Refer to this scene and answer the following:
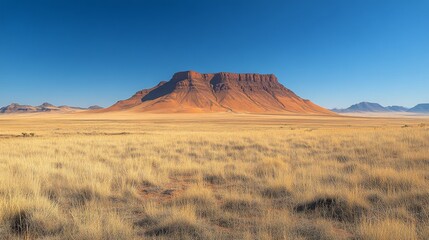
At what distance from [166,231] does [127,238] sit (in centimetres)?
60

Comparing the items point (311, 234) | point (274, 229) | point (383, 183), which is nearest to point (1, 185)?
point (274, 229)

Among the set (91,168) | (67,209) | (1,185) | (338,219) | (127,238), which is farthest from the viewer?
(91,168)

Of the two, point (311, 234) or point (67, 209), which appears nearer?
point (311, 234)

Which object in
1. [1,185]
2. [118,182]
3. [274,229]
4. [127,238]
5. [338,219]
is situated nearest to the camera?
[127,238]

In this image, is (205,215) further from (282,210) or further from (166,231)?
(282,210)

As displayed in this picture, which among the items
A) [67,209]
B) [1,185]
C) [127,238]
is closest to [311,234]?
[127,238]

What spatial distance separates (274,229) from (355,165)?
20.0ft

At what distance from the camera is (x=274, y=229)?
408 cm

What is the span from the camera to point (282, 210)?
508cm

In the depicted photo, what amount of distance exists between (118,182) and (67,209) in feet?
6.65

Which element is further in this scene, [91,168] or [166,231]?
[91,168]

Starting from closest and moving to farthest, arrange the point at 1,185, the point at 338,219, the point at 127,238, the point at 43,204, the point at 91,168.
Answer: the point at 127,238, the point at 338,219, the point at 43,204, the point at 1,185, the point at 91,168

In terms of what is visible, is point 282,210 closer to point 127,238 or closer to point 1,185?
point 127,238

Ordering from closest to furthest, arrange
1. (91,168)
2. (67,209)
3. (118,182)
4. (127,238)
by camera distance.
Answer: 1. (127,238)
2. (67,209)
3. (118,182)
4. (91,168)
